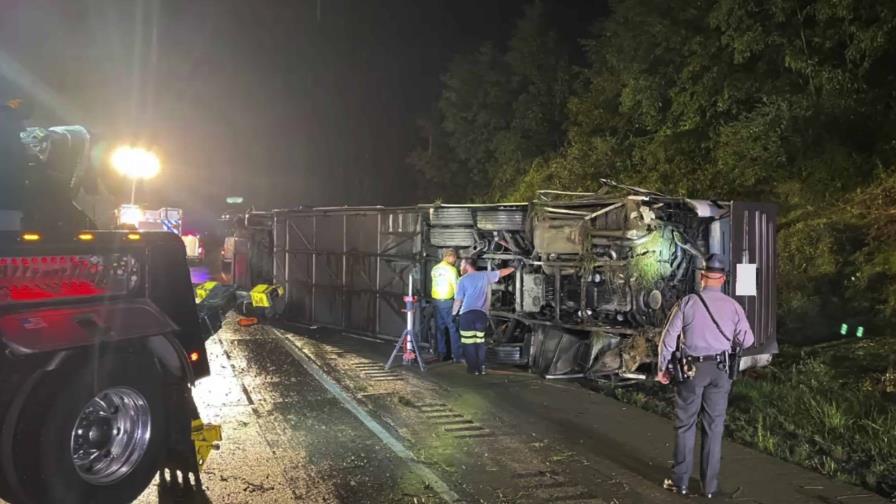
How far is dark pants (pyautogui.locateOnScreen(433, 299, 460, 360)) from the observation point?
10.2m

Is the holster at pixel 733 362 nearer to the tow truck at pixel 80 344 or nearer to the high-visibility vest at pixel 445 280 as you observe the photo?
the tow truck at pixel 80 344

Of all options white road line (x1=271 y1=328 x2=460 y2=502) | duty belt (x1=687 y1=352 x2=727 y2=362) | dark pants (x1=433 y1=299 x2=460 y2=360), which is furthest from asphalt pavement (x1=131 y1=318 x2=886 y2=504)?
duty belt (x1=687 y1=352 x2=727 y2=362)

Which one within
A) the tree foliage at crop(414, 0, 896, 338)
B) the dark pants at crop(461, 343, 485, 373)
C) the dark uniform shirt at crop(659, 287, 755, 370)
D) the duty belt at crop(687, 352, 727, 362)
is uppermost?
the tree foliage at crop(414, 0, 896, 338)

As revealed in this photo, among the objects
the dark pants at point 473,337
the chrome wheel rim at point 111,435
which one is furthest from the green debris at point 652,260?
the chrome wheel rim at point 111,435

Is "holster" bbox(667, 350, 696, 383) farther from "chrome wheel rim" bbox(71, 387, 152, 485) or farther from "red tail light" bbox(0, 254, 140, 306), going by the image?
"red tail light" bbox(0, 254, 140, 306)

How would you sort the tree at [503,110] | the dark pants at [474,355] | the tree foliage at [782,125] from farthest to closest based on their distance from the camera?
the tree at [503,110]
the tree foliage at [782,125]
the dark pants at [474,355]

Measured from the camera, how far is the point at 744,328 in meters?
5.21

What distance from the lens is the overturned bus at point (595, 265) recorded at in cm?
881

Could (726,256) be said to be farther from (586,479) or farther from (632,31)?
(632,31)

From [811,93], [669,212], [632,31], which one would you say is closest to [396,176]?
[632,31]

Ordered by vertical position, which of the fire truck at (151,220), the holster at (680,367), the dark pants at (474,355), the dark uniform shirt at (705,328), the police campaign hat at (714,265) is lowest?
the dark pants at (474,355)

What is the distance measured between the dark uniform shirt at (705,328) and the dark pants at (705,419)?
0.49 ft

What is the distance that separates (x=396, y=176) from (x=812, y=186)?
30.3 m

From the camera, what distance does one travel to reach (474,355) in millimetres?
9586
